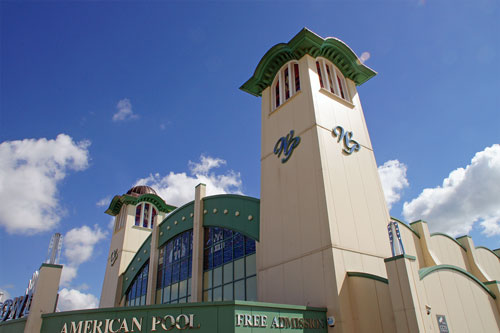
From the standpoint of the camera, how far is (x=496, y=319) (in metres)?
15.4

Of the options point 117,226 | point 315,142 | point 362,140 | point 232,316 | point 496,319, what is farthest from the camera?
point 117,226

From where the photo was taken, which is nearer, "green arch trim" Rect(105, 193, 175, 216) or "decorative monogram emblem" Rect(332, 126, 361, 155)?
"decorative monogram emblem" Rect(332, 126, 361, 155)

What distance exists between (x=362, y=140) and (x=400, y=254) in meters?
9.04

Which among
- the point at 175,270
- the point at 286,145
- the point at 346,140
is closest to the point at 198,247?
the point at 175,270

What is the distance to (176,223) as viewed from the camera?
85.6ft

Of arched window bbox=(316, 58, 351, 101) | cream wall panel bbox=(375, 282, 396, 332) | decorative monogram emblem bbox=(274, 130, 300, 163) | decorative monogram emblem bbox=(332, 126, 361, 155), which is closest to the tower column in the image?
decorative monogram emblem bbox=(274, 130, 300, 163)

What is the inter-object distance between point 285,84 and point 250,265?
11206 mm

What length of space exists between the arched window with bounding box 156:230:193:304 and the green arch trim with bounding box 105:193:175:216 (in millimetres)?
9751

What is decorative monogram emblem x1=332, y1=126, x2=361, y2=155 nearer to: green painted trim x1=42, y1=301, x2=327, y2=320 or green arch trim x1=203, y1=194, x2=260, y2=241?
green arch trim x1=203, y1=194, x2=260, y2=241

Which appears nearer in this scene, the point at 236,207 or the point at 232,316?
the point at 232,316

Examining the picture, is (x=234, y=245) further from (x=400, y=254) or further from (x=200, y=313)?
(x=400, y=254)

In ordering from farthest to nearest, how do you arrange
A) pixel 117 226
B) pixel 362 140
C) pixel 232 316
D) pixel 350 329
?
1. pixel 117 226
2. pixel 362 140
3. pixel 350 329
4. pixel 232 316

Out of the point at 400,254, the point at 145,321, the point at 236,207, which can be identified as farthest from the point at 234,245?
the point at 400,254

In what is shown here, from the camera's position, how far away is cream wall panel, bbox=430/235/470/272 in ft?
71.1
